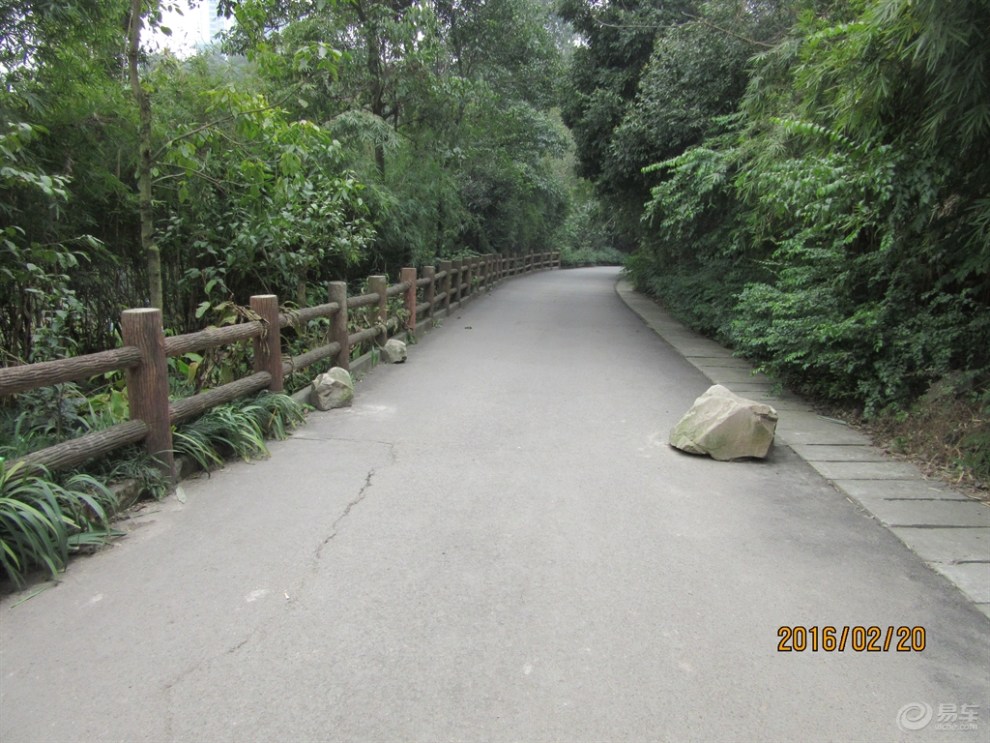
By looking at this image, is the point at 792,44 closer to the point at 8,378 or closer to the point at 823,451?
the point at 823,451

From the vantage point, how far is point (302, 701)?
8.29ft

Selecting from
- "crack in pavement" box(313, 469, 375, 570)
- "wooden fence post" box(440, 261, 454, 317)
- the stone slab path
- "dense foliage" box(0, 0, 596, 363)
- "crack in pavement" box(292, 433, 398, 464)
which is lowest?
"crack in pavement" box(292, 433, 398, 464)

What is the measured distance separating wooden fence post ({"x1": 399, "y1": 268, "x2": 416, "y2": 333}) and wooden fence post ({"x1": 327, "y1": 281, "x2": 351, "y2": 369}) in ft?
11.4

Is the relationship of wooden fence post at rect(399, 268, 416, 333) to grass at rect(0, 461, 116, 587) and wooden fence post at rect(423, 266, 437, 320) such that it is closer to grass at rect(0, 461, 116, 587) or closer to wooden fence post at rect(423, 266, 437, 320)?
wooden fence post at rect(423, 266, 437, 320)

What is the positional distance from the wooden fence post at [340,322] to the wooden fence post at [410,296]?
11.4ft

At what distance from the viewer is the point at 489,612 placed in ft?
10.3

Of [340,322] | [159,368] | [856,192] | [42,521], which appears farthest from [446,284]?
[42,521]

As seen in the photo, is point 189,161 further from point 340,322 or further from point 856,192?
point 856,192

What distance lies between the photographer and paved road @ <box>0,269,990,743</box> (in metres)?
2.47

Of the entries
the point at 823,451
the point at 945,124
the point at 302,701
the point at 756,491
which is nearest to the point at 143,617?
the point at 302,701

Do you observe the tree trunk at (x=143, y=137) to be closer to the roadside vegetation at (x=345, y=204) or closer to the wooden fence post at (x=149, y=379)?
the roadside vegetation at (x=345, y=204)

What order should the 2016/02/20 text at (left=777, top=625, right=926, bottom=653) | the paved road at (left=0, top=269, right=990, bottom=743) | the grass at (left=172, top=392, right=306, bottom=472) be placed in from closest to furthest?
the paved road at (left=0, top=269, right=990, bottom=743), the 2016/02/20 text at (left=777, top=625, right=926, bottom=653), the grass at (left=172, top=392, right=306, bottom=472)

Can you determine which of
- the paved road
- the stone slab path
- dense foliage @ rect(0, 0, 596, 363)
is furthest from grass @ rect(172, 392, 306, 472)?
the stone slab path

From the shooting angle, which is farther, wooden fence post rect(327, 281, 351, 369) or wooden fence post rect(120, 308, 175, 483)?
wooden fence post rect(327, 281, 351, 369)
